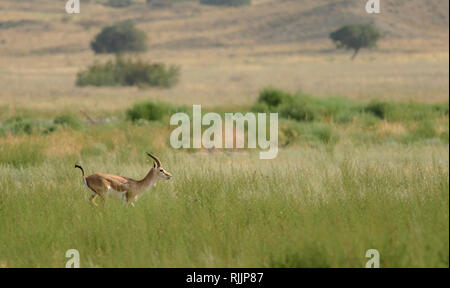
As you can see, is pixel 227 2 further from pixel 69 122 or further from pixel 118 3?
pixel 69 122

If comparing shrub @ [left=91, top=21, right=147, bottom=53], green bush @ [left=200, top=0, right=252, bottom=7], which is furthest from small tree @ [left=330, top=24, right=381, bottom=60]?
green bush @ [left=200, top=0, right=252, bottom=7]

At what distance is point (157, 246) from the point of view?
745 centimetres

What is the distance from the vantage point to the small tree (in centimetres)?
9250

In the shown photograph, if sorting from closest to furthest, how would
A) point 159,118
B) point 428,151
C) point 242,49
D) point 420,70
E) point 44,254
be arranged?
point 44,254, point 428,151, point 159,118, point 420,70, point 242,49

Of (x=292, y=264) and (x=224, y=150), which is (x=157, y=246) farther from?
(x=224, y=150)

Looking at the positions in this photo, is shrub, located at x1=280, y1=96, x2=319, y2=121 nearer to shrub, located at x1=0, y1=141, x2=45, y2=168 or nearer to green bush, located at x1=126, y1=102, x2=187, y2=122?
green bush, located at x1=126, y1=102, x2=187, y2=122

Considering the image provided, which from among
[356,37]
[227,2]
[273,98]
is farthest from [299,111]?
[227,2]

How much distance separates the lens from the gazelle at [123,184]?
326 inches

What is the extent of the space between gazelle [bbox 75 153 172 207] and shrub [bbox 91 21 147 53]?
86105 mm

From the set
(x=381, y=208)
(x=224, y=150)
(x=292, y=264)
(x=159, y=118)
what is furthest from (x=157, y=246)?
(x=159, y=118)

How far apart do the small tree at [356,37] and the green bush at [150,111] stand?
6946 cm

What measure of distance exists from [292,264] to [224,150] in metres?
12.2

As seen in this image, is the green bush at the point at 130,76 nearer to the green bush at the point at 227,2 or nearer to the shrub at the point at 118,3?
the green bush at the point at 227,2
